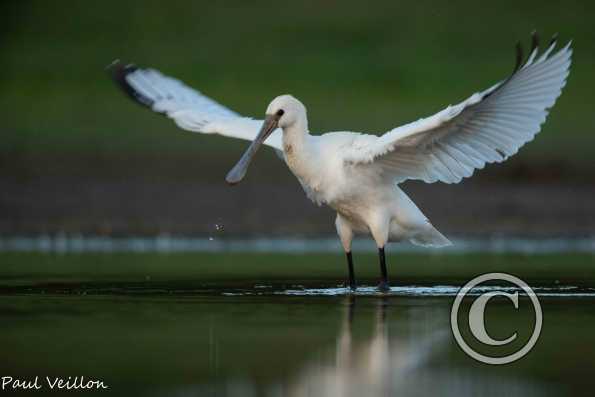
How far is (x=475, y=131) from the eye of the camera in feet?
44.7

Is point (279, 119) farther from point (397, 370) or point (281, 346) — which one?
point (397, 370)

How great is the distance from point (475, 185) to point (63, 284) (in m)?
10.8

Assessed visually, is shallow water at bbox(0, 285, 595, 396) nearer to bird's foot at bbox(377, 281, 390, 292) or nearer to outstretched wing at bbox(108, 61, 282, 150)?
bird's foot at bbox(377, 281, 390, 292)

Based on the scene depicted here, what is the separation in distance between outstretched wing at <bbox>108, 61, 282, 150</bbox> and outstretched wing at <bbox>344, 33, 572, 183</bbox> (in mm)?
2094

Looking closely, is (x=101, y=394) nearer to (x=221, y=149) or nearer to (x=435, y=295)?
(x=435, y=295)

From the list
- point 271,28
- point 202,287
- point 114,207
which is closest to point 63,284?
point 202,287

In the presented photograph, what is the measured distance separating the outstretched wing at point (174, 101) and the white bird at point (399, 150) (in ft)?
4.27

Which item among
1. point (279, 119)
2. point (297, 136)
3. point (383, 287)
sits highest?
point (279, 119)

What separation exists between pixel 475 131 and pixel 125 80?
13.3 ft

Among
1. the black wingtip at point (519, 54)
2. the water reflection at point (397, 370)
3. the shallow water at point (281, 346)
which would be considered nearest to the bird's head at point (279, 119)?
the shallow water at point (281, 346)

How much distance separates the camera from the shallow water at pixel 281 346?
8.52 m

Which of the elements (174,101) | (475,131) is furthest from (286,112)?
(174,101)

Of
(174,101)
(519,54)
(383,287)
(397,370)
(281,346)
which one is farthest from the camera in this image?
(174,101)

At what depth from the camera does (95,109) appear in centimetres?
2733
